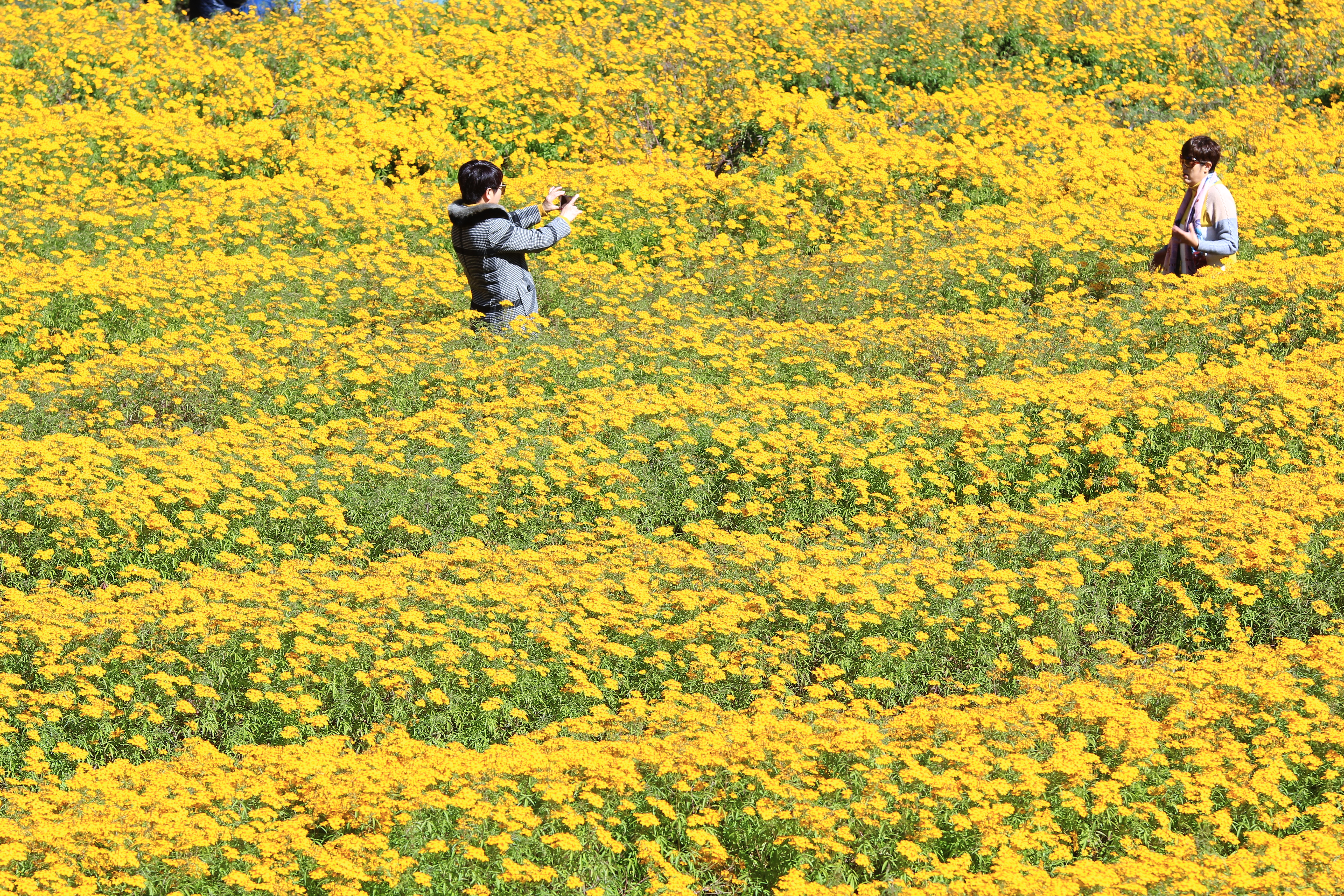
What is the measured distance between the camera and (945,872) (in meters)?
5.46

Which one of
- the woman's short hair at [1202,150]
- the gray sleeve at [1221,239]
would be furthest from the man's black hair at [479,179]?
the gray sleeve at [1221,239]

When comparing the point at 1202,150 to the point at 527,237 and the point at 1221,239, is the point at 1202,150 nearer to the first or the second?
the point at 1221,239

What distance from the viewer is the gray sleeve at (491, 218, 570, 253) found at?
1067 centimetres

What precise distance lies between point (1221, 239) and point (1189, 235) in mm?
276

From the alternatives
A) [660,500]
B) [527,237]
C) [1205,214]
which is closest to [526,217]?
[527,237]

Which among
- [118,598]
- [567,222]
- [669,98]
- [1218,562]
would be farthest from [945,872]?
[669,98]

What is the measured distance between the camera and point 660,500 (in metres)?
9.37

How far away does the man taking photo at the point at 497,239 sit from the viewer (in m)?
10.5

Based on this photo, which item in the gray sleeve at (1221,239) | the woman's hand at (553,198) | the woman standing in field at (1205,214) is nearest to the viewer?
the woman standing in field at (1205,214)

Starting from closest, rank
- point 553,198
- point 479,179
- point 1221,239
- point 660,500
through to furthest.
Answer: point 660,500 → point 479,179 → point 553,198 → point 1221,239

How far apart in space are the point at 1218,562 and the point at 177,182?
1154 centimetres

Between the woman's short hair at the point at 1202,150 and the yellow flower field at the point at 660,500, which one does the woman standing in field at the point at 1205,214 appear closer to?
the woman's short hair at the point at 1202,150

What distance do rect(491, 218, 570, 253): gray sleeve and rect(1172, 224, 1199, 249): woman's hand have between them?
14.2ft

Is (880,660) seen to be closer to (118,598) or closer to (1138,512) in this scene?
(1138,512)
